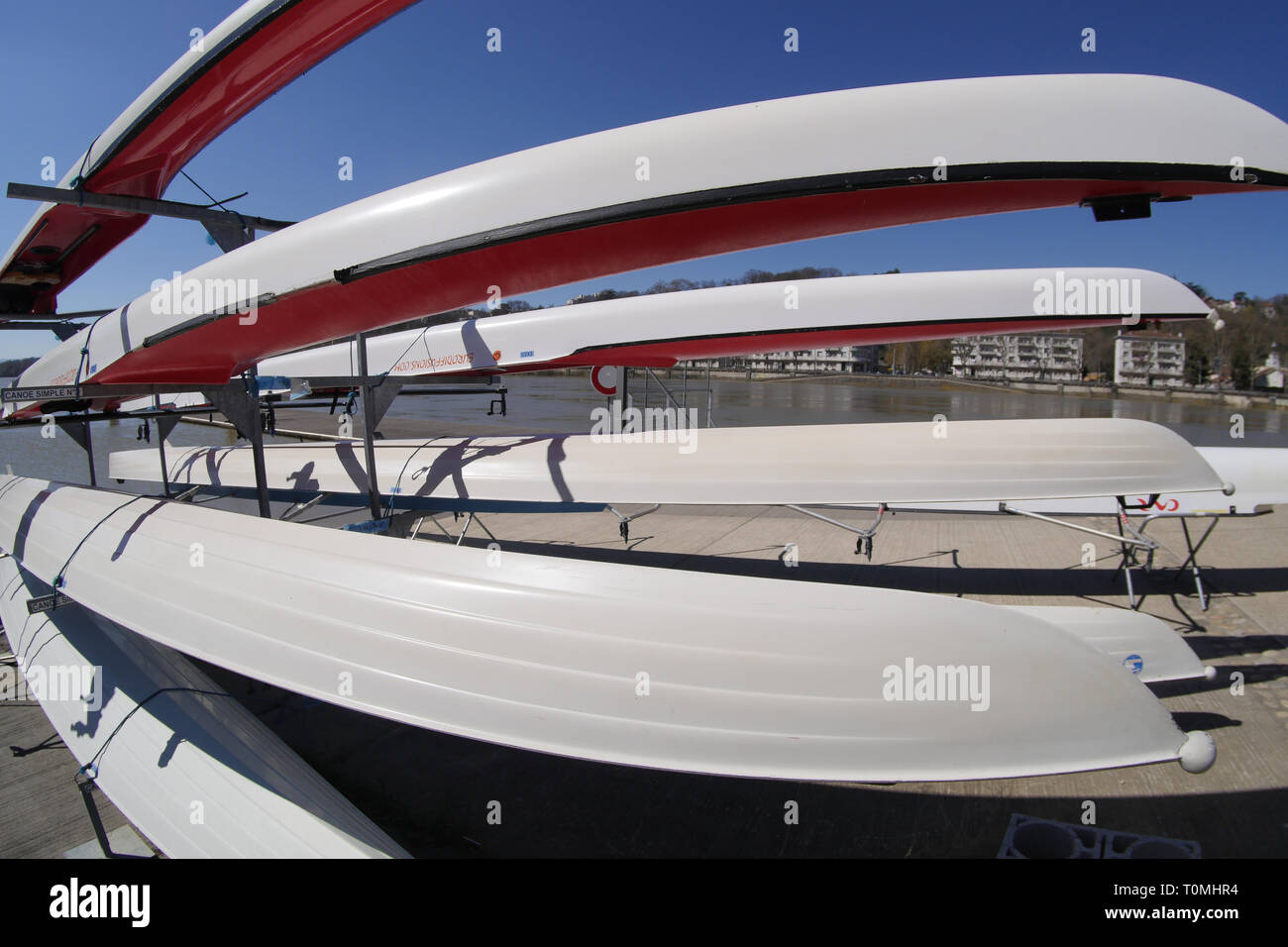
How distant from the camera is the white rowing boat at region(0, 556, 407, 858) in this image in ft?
7.64

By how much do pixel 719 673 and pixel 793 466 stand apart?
2882 mm

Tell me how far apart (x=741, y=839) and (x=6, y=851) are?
10.2 feet

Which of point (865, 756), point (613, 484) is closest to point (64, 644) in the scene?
point (613, 484)

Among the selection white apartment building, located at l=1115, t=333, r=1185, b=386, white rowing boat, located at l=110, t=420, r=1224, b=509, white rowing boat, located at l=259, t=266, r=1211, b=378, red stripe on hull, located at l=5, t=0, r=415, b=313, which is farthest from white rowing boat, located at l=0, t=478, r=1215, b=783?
white apartment building, located at l=1115, t=333, r=1185, b=386

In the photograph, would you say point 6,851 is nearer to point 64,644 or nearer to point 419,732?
point 64,644

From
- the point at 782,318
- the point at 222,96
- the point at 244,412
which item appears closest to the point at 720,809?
the point at 244,412

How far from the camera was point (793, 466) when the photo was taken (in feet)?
14.3

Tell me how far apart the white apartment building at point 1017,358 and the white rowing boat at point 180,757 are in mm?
57260

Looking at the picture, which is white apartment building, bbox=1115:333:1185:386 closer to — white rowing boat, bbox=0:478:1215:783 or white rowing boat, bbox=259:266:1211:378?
white rowing boat, bbox=259:266:1211:378

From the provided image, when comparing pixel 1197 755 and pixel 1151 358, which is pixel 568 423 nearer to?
pixel 1197 755

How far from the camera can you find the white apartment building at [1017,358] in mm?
56125

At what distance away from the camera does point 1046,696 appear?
5.32 ft

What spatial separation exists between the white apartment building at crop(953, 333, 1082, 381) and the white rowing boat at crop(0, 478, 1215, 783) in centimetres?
5685
